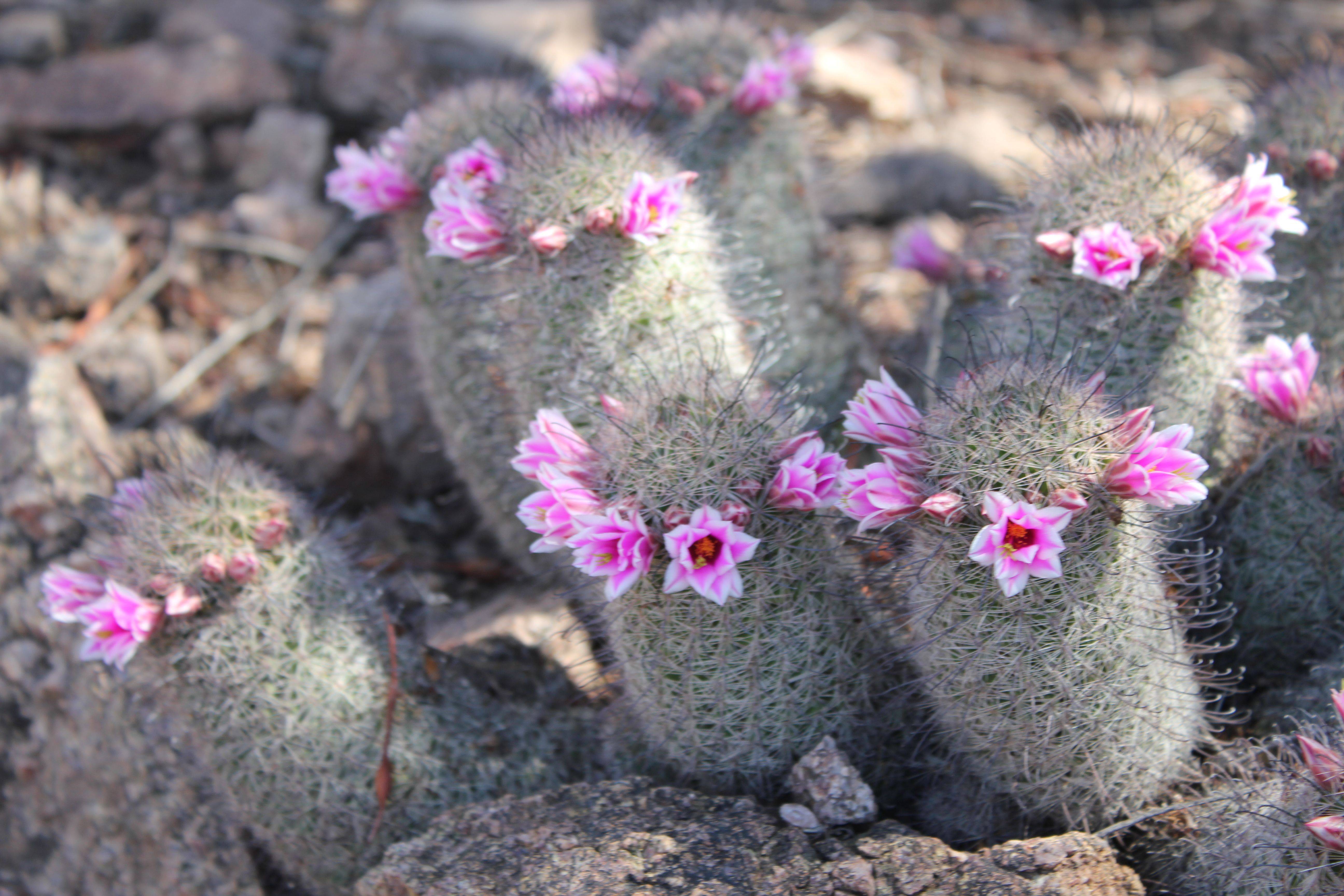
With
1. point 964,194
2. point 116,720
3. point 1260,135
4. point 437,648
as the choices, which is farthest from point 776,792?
point 964,194

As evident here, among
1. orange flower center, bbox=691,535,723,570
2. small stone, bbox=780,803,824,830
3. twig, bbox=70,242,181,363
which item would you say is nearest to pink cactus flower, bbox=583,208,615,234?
orange flower center, bbox=691,535,723,570

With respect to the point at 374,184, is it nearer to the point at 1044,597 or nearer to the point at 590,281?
the point at 590,281

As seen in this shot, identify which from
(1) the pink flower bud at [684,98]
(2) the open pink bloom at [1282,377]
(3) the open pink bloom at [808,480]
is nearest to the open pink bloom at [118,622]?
(3) the open pink bloom at [808,480]

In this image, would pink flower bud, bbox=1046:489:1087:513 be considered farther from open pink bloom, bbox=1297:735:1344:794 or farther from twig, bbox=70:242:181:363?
twig, bbox=70:242:181:363

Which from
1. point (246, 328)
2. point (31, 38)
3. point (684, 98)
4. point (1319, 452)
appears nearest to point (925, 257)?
point (684, 98)

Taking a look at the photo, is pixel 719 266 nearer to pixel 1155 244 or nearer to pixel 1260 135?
pixel 1155 244

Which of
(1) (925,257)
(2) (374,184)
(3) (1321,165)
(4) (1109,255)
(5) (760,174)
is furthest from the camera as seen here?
(1) (925,257)
